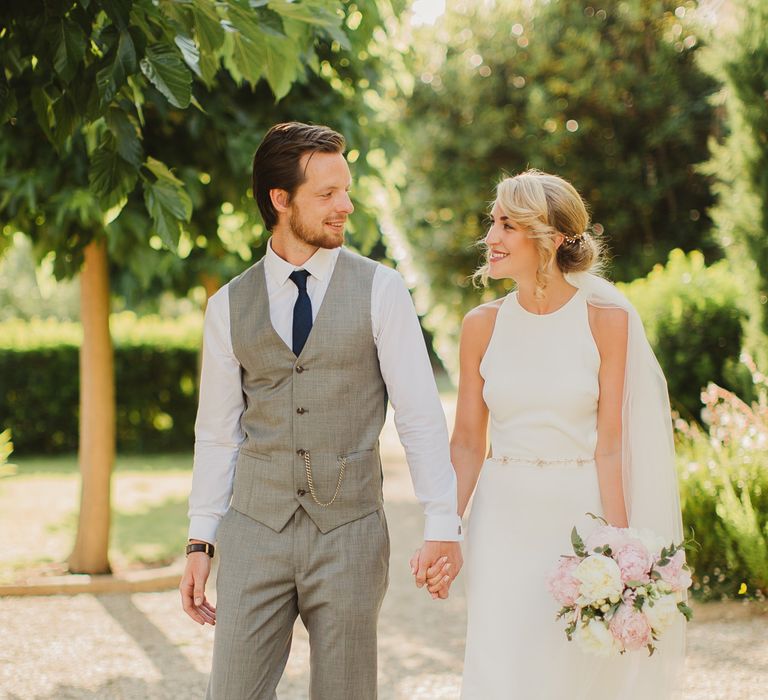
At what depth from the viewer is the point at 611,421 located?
335 cm

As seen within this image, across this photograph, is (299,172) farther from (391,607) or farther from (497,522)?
(391,607)

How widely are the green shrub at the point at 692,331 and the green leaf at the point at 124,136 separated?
22.2ft

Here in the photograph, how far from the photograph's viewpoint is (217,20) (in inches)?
124

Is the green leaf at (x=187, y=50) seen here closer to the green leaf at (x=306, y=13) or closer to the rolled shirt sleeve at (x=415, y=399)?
the green leaf at (x=306, y=13)

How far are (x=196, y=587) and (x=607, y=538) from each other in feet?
3.95

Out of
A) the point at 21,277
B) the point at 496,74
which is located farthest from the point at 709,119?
the point at 21,277

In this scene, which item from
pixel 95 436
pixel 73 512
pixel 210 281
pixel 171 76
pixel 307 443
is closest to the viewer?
pixel 307 443

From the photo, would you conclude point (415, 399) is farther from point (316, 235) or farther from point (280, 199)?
point (280, 199)

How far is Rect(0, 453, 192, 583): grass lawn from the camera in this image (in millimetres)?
8281

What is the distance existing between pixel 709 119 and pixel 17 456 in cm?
1171

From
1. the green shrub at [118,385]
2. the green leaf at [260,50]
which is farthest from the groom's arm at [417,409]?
the green shrub at [118,385]

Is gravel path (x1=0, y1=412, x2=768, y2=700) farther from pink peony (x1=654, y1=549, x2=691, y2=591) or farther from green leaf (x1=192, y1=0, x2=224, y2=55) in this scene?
green leaf (x1=192, y1=0, x2=224, y2=55)

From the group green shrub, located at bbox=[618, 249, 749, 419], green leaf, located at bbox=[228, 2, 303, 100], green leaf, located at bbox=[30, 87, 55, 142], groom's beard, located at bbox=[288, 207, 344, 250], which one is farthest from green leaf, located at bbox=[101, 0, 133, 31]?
green shrub, located at bbox=[618, 249, 749, 419]

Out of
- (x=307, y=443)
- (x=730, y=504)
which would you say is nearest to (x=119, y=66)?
(x=307, y=443)
